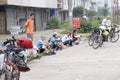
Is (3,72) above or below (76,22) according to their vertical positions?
below

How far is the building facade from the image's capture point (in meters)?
36.7

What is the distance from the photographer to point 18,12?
133 feet

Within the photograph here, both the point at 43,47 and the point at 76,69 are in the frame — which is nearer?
the point at 76,69

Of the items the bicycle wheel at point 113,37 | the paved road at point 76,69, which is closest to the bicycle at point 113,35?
the bicycle wheel at point 113,37

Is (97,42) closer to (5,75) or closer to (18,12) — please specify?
(5,75)

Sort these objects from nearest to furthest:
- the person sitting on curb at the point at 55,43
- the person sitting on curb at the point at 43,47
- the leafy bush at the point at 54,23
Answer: the person sitting on curb at the point at 43,47, the person sitting on curb at the point at 55,43, the leafy bush at the point at 54,23

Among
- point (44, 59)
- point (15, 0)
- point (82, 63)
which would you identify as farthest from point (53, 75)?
point (15, 0)

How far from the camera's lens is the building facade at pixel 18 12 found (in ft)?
120

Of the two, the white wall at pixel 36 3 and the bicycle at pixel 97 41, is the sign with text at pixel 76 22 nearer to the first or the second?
the white wall at pixel 36 3

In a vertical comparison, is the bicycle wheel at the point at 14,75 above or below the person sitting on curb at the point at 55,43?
above

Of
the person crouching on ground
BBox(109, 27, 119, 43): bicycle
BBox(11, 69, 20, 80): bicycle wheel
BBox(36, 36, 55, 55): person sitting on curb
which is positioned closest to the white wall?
BBox(109, 27, 119, 43): bicycle

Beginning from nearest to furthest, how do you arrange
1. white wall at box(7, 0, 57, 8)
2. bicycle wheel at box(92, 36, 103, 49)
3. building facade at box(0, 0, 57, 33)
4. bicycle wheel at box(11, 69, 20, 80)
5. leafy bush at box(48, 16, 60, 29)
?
bicycle wheel at box(11, 69, 20, 80)
bicycle wheel at box(92, 36, 103, 49)
white wall at box(7, 0, 57, 8)
building facade at box(0, 0, 57, 33)
leafy bush at box(48, 16, 60, 29)

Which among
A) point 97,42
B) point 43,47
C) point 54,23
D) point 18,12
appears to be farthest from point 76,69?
point 54,23

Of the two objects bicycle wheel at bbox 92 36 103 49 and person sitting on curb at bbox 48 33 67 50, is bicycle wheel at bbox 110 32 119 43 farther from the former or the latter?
person sitting on curb at bbox 48 33 67 50
